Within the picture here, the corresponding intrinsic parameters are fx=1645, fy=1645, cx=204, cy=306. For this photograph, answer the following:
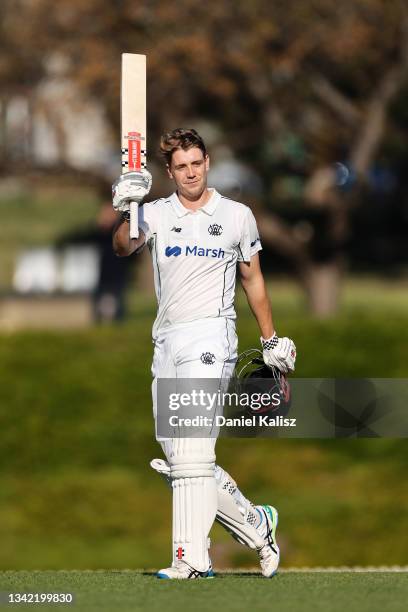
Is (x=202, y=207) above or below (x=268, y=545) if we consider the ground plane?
above

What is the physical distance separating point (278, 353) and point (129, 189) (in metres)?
1.03

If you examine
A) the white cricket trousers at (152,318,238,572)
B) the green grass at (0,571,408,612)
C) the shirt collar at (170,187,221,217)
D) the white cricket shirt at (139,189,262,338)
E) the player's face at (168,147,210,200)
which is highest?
the player's face at (168,147,210,200)

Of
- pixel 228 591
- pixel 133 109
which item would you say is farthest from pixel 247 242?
pixel 228 591

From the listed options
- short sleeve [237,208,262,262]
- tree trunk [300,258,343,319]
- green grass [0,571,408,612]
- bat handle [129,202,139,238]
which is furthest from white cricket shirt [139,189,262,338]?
tree trunk [300,258,343,319]

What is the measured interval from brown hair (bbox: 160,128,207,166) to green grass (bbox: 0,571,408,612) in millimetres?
1869

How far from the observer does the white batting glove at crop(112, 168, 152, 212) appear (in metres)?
7.15

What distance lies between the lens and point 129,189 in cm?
716

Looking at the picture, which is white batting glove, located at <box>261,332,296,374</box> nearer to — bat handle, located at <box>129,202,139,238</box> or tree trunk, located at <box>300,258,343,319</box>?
bat handle, located at <box>129,202,139,238</box>

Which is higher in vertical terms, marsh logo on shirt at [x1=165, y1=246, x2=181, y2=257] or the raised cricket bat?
the raised cricket bat

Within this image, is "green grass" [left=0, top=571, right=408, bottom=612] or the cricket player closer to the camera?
"green grass" [left=0, top=571, right=408, bottom=612]

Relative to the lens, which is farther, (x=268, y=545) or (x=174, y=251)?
(x=268, y=545)

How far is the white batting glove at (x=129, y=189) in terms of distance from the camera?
715cm

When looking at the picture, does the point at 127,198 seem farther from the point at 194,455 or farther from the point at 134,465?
the point at 134,465

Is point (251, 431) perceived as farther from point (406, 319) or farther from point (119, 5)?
point (119, 5)
